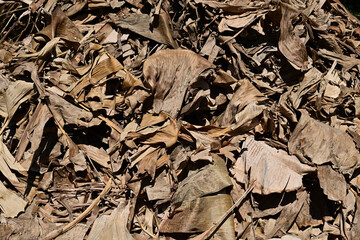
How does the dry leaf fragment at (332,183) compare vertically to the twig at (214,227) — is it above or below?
above

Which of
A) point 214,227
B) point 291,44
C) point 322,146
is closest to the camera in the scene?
point 214,227

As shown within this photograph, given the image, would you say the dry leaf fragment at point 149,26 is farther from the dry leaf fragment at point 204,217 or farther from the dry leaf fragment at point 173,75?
the dry leaf fragment at point 204,217

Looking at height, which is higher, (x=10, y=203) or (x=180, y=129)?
(x=180, y=129)

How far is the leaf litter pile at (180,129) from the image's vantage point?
4.25ft

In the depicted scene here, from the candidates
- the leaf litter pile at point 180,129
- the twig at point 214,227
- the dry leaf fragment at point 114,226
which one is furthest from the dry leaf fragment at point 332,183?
the dry leaf fragment at point 114,226

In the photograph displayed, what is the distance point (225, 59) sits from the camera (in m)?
1.50

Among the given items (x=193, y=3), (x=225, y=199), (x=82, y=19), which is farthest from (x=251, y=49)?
(x=82, y=19)

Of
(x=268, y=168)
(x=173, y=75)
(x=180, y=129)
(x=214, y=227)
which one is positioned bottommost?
(x=214, y=227)

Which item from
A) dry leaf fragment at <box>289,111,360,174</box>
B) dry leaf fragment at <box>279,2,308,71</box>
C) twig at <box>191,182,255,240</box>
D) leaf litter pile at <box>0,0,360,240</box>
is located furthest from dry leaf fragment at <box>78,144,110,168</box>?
dry leaf fragment at <box>279,2,308,71</box>

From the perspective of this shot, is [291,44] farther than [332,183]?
Yes

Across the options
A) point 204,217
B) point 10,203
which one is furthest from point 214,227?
point 10,203

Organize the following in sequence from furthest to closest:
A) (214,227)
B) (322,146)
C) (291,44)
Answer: (291,44), (322,146), (214,227)

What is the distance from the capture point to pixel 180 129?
1.32 meters

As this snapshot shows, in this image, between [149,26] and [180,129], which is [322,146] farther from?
[149,26]
